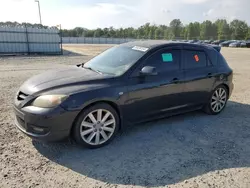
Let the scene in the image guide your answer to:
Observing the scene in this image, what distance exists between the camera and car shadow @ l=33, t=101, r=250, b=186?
291cm

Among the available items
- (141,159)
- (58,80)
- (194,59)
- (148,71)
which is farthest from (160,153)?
(194,59)

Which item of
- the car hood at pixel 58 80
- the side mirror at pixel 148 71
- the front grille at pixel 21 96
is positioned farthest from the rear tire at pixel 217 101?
→ the front grille at pixel 21 96

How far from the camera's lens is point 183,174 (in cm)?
293

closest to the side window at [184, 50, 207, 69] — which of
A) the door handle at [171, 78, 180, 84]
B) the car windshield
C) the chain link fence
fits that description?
the door handle at [171, 78, 180, 84]

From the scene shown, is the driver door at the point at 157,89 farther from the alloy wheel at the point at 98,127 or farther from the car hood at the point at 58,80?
the car hood at the point at 58,80

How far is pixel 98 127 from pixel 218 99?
119 inches

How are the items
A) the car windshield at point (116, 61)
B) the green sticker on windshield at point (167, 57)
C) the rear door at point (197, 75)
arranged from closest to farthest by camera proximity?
the car windshield at point (116, 61) < the green sticker on windshield at point (167, 57) < the rear door at point (197, 75)

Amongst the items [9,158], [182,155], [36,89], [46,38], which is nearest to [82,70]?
[36,89]

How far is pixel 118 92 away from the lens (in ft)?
11.5

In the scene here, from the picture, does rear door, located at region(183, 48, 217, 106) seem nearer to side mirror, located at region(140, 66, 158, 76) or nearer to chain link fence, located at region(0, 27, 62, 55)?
side mirror, located at region(140, 66, 158, 76)

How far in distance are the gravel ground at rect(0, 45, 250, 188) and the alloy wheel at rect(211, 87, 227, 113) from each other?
0.65 metres

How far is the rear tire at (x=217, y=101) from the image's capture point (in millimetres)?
4980

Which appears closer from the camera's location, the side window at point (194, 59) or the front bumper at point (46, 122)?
the front bumper at point (46, 122)

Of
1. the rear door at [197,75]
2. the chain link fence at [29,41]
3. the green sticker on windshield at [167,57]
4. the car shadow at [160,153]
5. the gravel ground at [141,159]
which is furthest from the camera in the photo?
the chain link fence at [29,41]
